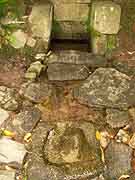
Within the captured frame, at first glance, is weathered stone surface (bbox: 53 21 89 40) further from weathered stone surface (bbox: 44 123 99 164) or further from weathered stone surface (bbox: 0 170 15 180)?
weathered stone surface (bbox: 0 170 15 180)

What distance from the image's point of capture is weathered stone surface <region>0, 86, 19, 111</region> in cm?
482

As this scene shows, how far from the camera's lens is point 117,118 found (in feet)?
15.5

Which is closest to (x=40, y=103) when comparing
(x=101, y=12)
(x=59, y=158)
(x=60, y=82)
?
(x=60, y=82)

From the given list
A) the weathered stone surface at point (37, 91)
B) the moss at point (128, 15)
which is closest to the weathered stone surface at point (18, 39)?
the weathered stone surface at point (37, 91)

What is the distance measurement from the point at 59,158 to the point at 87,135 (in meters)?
0.42

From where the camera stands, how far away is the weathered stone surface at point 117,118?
4.67m

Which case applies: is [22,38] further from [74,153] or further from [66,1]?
[74,153]

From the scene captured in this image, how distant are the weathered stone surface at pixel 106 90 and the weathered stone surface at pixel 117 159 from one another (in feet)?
1.68

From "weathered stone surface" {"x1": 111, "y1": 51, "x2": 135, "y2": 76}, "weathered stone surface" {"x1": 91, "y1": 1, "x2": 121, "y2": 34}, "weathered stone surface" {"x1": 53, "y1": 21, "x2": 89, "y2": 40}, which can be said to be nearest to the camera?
"weathered stone surface" {"x1": 111, "y1": 51, "x2": 135, "y2": 76}

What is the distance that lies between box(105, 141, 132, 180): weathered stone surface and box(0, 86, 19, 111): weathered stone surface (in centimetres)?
114

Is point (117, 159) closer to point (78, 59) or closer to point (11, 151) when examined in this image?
point (11, 151)

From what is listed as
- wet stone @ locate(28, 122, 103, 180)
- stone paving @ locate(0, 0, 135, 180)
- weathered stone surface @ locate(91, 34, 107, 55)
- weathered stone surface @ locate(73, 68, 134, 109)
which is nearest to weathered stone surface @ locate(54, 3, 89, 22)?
stone paving @ locate(0, 0, 135, 180)

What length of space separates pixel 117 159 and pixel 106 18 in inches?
71.4

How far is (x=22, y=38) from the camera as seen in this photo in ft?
17.7
